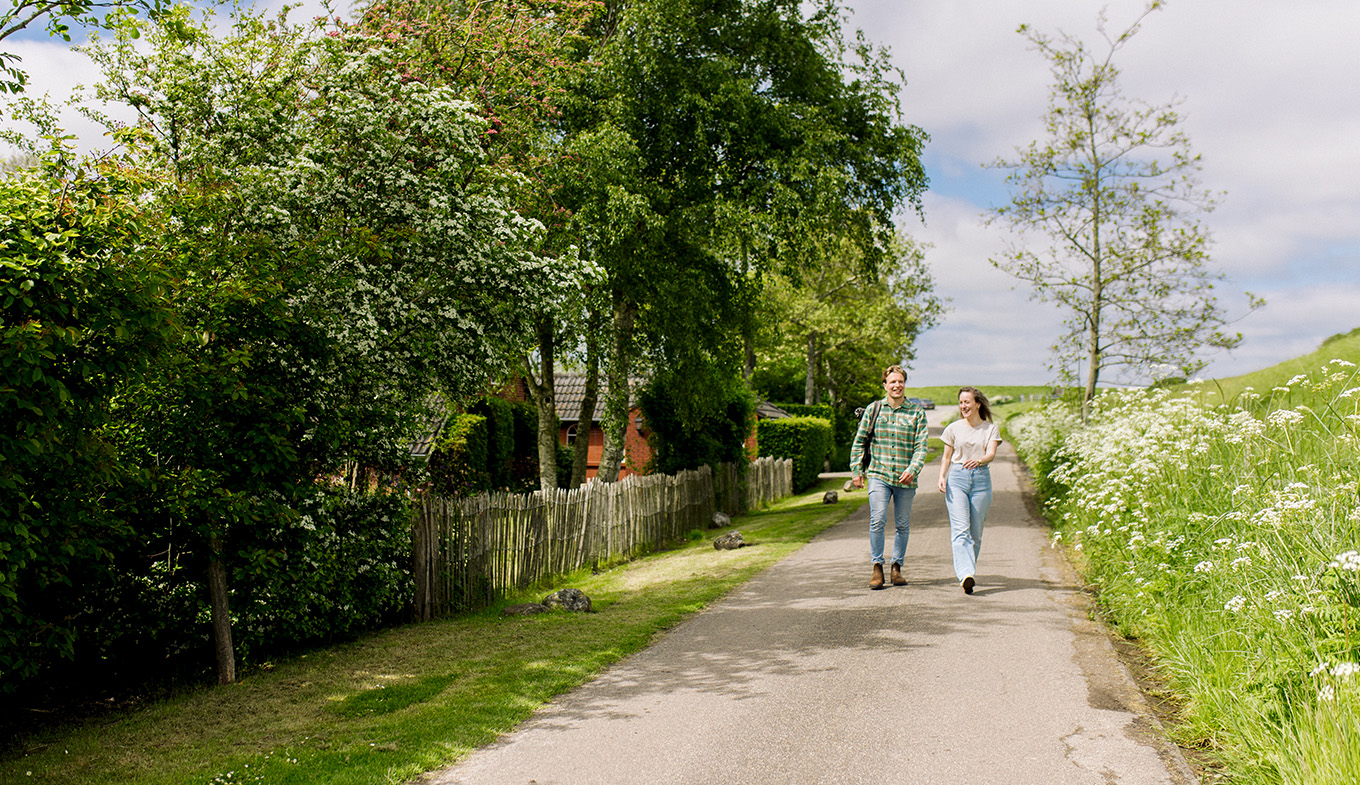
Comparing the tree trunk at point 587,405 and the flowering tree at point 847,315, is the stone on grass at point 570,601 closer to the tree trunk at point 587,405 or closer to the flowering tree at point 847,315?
the tree trunk at point 587,405

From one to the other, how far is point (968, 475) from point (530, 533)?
210 inches

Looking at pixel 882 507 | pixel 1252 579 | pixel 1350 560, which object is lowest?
pixel 1252 579

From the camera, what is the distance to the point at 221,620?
665 centimetres

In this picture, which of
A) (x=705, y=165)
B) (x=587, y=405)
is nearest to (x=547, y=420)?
(x=587, y=405)

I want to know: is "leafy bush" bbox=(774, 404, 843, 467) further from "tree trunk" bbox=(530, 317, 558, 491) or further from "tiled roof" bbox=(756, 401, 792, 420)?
"tree trunk" bbox=(530, 317, 558, 491)

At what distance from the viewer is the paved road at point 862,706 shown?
4391 mm

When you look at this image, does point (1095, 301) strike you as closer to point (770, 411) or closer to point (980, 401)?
point (980, 401)

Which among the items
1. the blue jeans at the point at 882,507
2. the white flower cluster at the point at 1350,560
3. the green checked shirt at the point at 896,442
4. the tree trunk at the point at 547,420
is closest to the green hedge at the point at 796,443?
the tree trunk at the point at 547,420

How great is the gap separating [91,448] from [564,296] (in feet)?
18.3

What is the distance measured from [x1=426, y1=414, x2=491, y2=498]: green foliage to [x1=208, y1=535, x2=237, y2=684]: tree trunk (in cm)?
951

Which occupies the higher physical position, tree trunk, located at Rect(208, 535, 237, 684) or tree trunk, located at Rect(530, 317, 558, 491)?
tree trunk, located at Rect(530, 317, 558, 491)

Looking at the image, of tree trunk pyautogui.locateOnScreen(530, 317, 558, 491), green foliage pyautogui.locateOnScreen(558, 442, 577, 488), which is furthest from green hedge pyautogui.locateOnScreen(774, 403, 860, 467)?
tree trunk pyautogui.locateOnScreen(530, 317, 558, 491)

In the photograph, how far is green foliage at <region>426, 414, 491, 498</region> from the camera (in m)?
16.8

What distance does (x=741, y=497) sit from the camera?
Answer: 2144 centimetres
